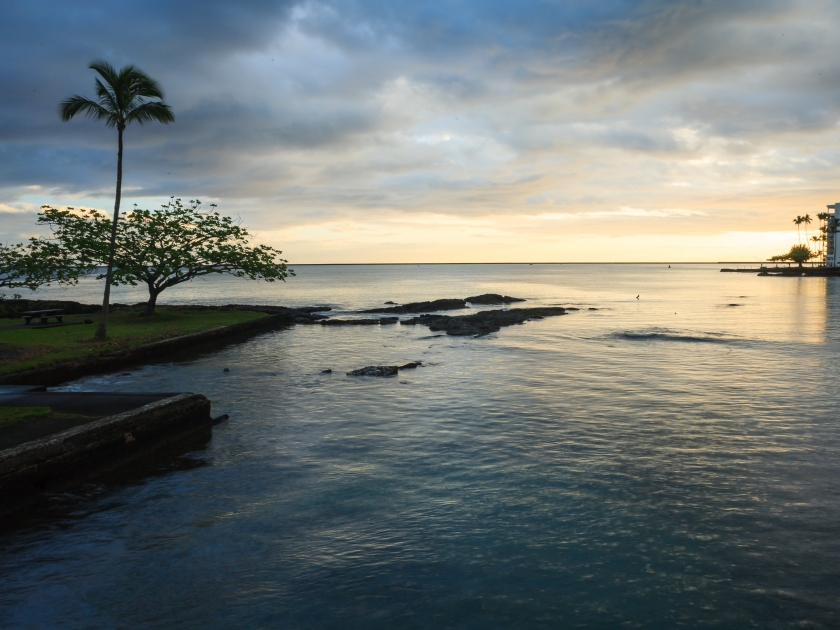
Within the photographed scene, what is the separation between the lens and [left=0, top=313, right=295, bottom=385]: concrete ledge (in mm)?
20503

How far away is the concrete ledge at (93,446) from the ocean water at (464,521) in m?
0.59

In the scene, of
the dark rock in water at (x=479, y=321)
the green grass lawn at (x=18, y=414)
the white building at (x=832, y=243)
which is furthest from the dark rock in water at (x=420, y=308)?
the white building at (x=832, y=243)

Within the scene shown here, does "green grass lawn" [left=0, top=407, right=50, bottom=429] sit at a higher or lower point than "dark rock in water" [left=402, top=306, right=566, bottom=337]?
lower

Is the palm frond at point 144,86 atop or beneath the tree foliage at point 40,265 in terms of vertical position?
atop

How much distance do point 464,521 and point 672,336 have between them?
3265 centimetres

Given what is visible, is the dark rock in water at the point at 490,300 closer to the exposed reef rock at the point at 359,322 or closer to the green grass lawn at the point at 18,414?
the exposed reef rock at the point at 359,322

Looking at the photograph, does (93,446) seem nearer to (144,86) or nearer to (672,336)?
(144,86)

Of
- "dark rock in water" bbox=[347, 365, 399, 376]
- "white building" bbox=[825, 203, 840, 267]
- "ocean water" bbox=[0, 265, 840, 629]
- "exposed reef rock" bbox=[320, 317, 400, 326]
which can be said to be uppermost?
"white building" bbox=[825, 203, 840, 267]

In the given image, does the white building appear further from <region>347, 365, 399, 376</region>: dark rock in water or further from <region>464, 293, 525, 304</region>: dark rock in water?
<region>347, 365, 399, 376</region>: dark rock in water

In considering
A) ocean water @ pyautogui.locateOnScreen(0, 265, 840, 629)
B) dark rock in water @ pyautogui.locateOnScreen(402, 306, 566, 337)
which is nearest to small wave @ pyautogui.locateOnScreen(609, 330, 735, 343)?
dark rock in water @ pyautogui.locateOnScreen(402, 306, 566, 337)

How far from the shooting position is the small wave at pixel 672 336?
118 ft

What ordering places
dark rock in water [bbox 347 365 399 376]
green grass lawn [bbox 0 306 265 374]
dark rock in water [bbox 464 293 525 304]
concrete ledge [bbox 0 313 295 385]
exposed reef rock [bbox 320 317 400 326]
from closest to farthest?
concrete ledge [bbox 0 313 295 385] < green grass lawn [bbox 0 306 265 374] < dark rock in water [bbox 347 365 399 376] < exposed reef rock [bbox 320 317 400 326] < dark rock in water [bbox 464 293 525 304]

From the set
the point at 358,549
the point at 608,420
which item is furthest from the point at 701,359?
the point at 358,549

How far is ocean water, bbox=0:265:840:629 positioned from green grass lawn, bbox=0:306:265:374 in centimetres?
776
